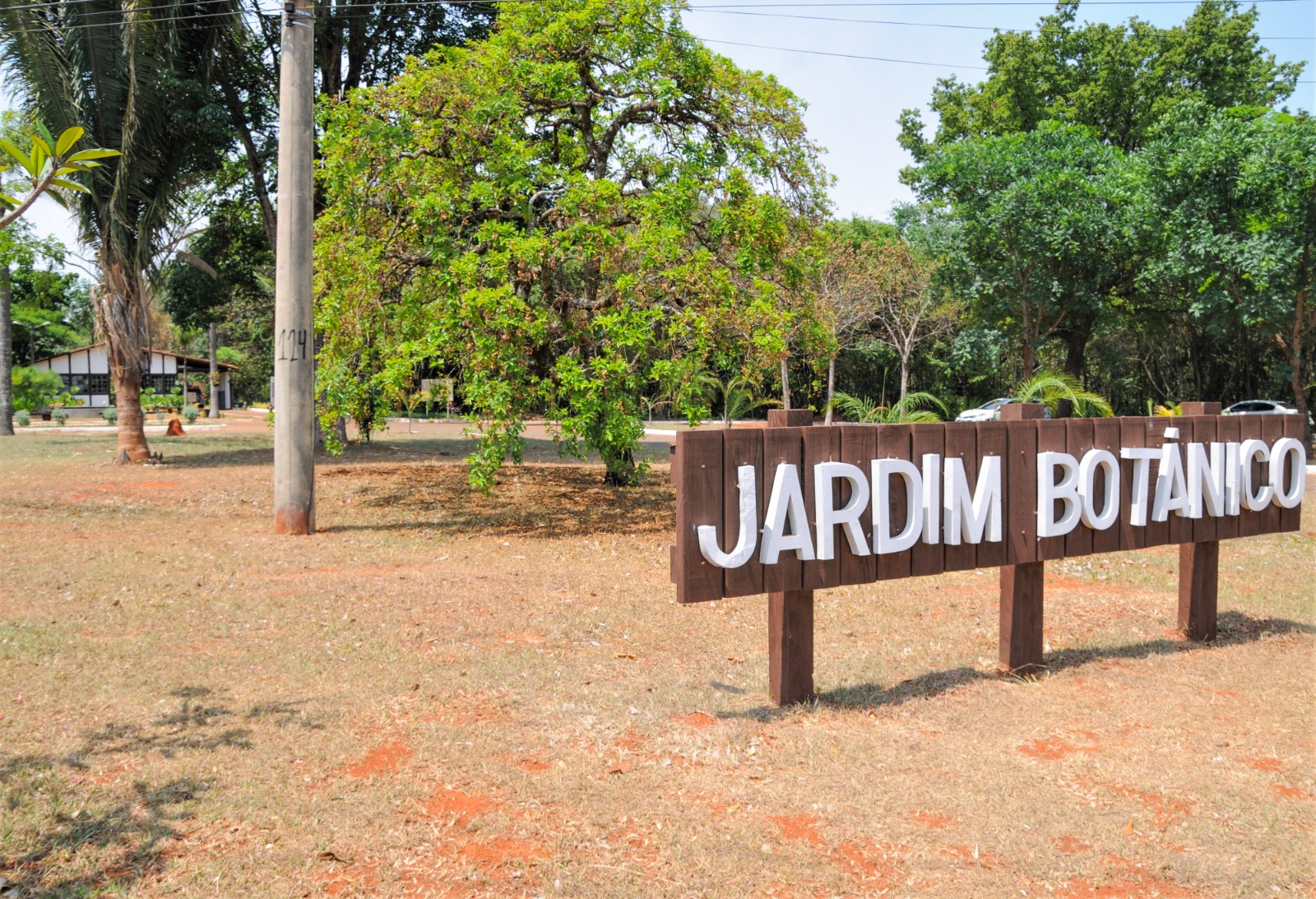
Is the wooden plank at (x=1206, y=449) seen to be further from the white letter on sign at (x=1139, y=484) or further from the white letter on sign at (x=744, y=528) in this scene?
the white letter on sign at (x=744, y=528)

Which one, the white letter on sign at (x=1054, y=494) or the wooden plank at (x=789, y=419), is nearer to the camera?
the wooden plank at (x=789, y=419)

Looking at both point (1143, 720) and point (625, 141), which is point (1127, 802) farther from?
point (625, 141)

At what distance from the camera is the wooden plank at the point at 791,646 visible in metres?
5.10

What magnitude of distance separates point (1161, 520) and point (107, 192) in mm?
17455

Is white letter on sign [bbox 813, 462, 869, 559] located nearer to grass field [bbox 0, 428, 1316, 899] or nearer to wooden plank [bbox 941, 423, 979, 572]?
wooden plank [bbox 941, 423, 979, 572]

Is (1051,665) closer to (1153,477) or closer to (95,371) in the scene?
(1153,477)

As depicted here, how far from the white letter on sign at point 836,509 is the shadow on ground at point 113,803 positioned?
2.75 meters

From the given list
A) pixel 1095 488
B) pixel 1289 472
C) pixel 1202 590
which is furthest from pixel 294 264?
pixel 1289 472

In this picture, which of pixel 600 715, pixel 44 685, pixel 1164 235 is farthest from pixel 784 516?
pixel 1164 235

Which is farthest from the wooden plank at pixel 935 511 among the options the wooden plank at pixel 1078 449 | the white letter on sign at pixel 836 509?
the wooden plank at pixel 1078 449

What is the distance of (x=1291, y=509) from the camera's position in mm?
6934

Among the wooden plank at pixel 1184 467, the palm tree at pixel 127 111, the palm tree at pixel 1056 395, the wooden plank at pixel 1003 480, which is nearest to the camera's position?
the wooden plank at pixel 1003 480

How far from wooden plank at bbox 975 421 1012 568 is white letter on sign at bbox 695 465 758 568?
5.21ft

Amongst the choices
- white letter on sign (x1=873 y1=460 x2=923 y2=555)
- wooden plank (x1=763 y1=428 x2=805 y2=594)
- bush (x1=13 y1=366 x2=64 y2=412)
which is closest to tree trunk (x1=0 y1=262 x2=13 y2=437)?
bush (x1=13 y1=366 x2=64 y2=412)
